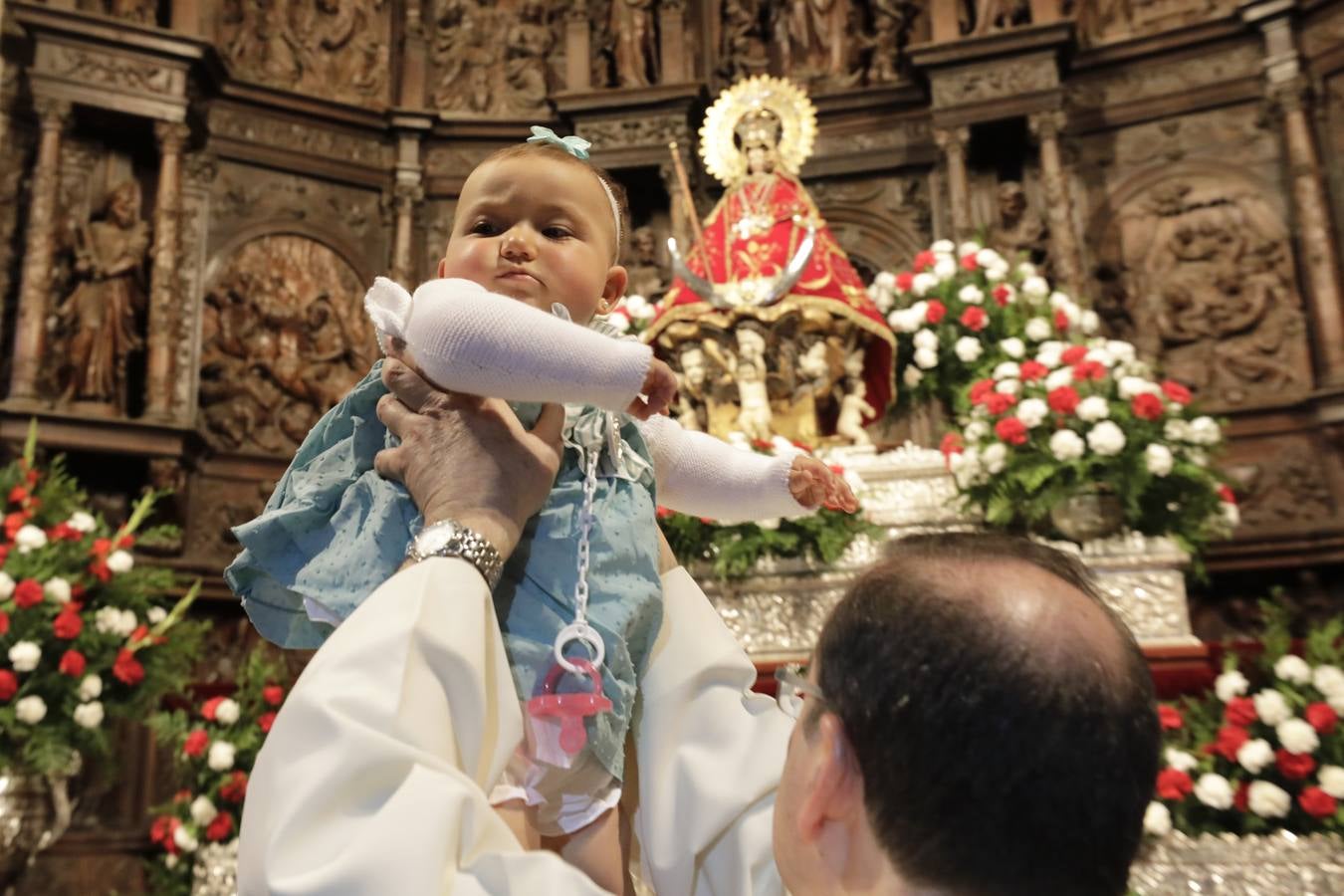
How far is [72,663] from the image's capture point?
3.38 meters

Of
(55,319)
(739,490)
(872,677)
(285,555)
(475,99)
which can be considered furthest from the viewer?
(475,99)

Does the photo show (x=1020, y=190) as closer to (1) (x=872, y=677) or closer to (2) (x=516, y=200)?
(2) (x=516, y=200)

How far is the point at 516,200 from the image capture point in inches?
50.9

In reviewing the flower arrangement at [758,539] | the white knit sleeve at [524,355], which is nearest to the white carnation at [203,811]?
the flower arrangement at [758,539]

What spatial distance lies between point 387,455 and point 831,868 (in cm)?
58

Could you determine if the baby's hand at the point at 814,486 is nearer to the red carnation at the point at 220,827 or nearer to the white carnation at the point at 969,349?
the red carnation at the point at 220,827

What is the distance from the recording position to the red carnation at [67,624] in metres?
3.39

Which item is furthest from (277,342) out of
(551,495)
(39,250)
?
(551,495)

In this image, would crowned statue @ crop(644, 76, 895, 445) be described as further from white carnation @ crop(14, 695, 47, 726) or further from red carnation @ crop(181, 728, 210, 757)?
white carnation @ crop(14, 695, 47, 726)

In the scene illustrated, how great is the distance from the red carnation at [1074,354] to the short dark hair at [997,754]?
10.8ft

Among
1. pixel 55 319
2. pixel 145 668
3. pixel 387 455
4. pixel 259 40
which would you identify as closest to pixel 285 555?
pixel 387 455

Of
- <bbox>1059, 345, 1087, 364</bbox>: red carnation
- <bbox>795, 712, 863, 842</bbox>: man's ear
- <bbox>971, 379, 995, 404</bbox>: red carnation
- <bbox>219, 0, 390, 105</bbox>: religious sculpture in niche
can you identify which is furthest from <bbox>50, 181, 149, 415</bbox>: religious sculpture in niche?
<bbox>795, 712, 863, 842</bbox>: man's ear

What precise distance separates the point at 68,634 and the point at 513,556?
2.81 m

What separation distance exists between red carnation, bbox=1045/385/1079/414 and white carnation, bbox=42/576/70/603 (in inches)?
122
